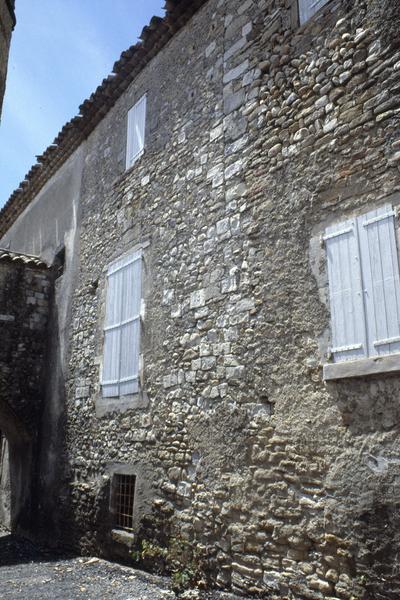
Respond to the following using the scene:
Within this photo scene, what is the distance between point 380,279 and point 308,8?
293 centimetres

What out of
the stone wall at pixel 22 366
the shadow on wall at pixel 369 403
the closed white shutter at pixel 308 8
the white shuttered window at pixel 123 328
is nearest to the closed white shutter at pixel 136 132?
the white shuttered window at pixel 123 328

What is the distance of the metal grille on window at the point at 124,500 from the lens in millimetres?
6555

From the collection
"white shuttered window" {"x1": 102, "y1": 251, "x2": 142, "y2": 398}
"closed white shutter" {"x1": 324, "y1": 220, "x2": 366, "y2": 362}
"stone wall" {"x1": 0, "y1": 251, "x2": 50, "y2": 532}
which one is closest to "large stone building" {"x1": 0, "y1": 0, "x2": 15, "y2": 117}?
"closed white shutter" {"x1": 324, "y1": 220, "x2": 366, "y2": 362}

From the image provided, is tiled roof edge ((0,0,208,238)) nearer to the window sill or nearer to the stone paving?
the window sill

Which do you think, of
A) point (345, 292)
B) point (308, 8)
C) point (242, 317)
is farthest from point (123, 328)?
Answer: point (308, 8)

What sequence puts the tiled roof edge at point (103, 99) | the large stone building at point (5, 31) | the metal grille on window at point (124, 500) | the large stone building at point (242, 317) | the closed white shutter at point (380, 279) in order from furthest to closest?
the tiled roof edge at point (103, 99)
the metal grille on window at point (124, 500)
the large stone building at point (242, 317)
the closed white shutter at point (380, 279)
the large stone building at point (5, 31)

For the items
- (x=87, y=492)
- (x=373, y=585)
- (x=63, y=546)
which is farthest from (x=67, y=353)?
(x=373, y=585)

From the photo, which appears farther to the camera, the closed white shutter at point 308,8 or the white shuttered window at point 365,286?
the closed white shutter at point 308,8

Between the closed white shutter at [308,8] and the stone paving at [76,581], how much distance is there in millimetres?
5383

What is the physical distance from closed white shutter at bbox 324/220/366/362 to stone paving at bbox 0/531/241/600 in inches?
93.3

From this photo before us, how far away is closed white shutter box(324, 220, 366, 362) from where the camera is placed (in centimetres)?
430

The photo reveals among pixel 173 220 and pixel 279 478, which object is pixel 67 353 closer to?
pixel 173 220

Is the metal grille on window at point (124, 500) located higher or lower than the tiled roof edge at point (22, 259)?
lower

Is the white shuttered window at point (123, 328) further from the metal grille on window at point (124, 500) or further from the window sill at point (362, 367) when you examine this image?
the window sill at point (362, 367)
